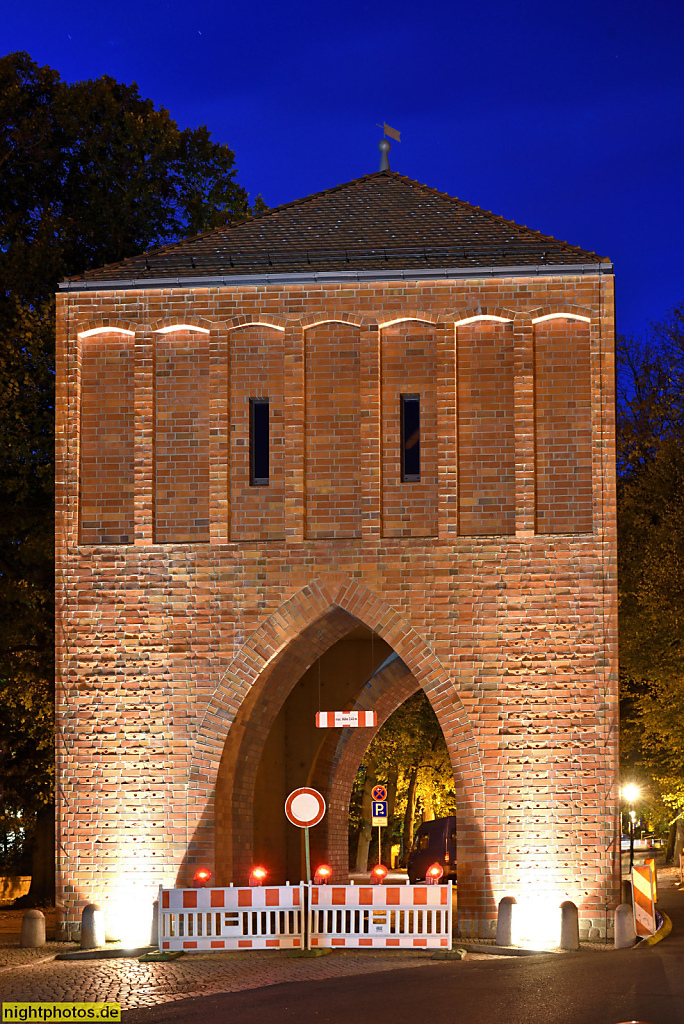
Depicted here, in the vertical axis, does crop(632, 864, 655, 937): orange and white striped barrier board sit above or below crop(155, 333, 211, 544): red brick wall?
below

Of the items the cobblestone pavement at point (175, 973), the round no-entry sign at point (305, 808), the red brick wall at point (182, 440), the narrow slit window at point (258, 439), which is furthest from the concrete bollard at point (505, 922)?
the narrow slit window at point (258, 439)

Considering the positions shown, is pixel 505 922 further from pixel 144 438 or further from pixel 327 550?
pixel 144 438

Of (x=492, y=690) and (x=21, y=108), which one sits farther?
(x=21, y=108)

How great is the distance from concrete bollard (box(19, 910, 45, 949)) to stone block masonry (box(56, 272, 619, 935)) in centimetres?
63

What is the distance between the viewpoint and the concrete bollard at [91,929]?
18.9 m

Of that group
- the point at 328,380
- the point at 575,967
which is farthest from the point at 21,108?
the point at 575,967

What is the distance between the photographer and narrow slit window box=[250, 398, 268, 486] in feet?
69.8

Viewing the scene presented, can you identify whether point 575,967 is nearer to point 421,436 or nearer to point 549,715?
point 549,715

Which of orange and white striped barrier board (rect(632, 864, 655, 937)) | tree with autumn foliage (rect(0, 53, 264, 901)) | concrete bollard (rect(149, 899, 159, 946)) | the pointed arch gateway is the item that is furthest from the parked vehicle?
concrete bollard (rect(149, 899, 159, 946))

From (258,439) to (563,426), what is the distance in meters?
4.63

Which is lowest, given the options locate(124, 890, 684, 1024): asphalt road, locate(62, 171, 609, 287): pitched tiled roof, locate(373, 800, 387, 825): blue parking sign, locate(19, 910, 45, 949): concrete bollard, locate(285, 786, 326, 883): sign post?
locate(19, 910, 45, 949): concrete bollard

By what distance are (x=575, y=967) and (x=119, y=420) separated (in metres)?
10.5

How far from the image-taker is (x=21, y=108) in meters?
30.6

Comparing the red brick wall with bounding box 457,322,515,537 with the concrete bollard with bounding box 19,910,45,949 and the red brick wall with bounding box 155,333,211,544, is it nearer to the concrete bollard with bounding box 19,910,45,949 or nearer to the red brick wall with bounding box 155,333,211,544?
the red brick wall with bounding box 155,333,211,544
